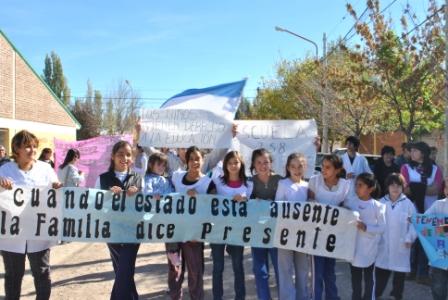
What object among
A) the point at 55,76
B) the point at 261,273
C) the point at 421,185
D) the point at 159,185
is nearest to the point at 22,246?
the point at 159,185

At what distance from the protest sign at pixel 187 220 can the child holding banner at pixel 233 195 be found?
10 centimetres

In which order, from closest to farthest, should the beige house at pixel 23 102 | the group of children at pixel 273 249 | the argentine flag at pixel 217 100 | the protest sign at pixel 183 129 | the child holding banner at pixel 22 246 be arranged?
the child holding banner at pixel 22 246, the group of children at pixel 273 249, the protest sign at pixel 183 129, the argentine flag at pixel 217 100, the beige house at pixel 23 102

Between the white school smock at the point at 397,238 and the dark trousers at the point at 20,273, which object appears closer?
the dark trousers at the point at 20,273

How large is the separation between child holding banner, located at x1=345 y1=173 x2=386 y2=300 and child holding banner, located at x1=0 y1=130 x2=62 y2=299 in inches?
124

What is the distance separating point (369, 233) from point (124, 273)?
256 centimetres

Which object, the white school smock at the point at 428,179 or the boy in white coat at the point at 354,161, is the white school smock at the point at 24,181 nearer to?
the boy in white coat at the point at 354,161

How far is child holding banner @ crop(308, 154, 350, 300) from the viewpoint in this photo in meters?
4.93

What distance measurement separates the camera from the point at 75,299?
5562 millimetres

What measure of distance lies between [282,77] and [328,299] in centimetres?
3056

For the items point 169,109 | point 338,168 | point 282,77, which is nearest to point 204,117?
point 169,109

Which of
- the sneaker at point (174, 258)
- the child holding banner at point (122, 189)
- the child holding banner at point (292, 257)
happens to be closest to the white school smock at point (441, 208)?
the child holding banner at point (292, 257)

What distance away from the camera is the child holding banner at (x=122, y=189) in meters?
4.73

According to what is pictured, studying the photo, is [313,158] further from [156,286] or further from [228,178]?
[156,286]

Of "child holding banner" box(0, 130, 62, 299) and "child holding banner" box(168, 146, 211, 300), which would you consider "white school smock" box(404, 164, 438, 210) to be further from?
"child holding banner" box(0, 130, 62, 299)
